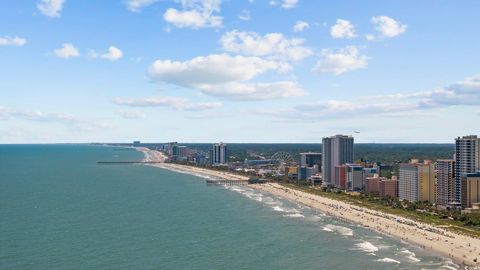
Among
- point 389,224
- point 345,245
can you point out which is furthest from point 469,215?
point 345,245

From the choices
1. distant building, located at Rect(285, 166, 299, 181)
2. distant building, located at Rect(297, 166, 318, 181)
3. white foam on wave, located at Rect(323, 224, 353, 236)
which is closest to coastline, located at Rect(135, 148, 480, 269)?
white foam on wave, located at Rect(323, 224, 353, 236)

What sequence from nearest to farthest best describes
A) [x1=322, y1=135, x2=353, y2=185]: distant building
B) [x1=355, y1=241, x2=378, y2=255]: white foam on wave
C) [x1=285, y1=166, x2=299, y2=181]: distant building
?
[x1=355, y1=241, x2=378, y2=255]: white foam on wave < [x1=322, y1=135, x2=353, y2=185]: distant building < [x1=285, y1=166, x2=299, y2=181]: distant building

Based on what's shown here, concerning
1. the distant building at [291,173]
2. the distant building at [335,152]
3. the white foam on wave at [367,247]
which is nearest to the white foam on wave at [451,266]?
the white foam on wave at [367,247]

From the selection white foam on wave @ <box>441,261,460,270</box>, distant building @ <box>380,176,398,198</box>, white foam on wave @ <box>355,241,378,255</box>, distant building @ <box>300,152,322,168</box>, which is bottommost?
white foam on wave @ <box>441,261,460,270</box>

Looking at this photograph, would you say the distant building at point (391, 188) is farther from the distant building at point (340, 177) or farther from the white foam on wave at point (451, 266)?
the white foam on wave at point (451, 266)

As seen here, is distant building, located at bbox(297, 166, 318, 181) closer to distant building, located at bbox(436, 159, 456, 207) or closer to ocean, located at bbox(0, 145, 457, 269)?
ocean, located at bbox(0, 145, 457, 269)

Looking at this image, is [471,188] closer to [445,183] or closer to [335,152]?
[445,183]

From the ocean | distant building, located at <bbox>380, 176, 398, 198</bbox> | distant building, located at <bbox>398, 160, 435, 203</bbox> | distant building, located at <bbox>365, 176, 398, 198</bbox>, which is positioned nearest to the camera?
the ocean

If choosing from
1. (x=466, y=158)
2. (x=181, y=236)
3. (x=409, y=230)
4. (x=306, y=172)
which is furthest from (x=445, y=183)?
(x=181, y=236)
